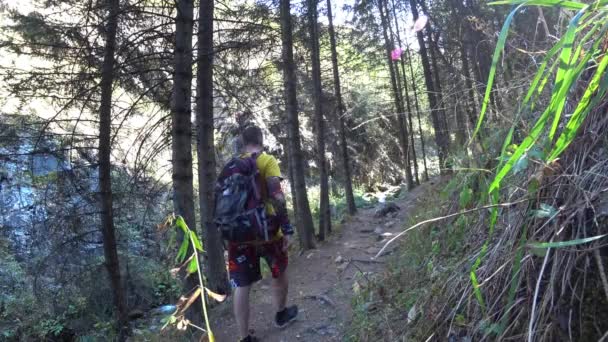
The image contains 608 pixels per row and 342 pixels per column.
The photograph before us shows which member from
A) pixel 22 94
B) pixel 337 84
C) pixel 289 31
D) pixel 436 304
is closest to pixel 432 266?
pixel 436 304

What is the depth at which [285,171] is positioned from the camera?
59.2 feet

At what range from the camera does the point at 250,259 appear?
14.1ft

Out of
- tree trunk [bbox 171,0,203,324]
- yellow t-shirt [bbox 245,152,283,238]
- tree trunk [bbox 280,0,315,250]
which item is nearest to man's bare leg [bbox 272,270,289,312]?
yellow t-shirt [bbox 245,152,283,238]

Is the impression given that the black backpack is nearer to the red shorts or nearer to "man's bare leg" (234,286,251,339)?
the red shorts

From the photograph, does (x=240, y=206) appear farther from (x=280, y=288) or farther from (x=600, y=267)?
(x=600, y=267)

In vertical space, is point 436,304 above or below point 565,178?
below

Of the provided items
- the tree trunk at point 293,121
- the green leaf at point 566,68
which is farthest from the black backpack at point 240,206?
the tree trunk at point 293,121

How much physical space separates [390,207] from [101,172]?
7.92 metres

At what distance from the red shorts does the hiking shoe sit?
797mm

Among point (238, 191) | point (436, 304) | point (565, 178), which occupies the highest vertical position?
point (238, 191)

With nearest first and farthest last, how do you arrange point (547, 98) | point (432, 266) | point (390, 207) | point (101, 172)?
point (547, 98), point (432, 266), point (101, 172), point (390, 207)

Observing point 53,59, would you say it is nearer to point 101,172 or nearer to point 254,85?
point 101,172

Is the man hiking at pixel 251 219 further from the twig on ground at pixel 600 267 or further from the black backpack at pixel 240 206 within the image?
the twig on ground at pixel 600 267

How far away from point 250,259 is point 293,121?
4.96 meters
